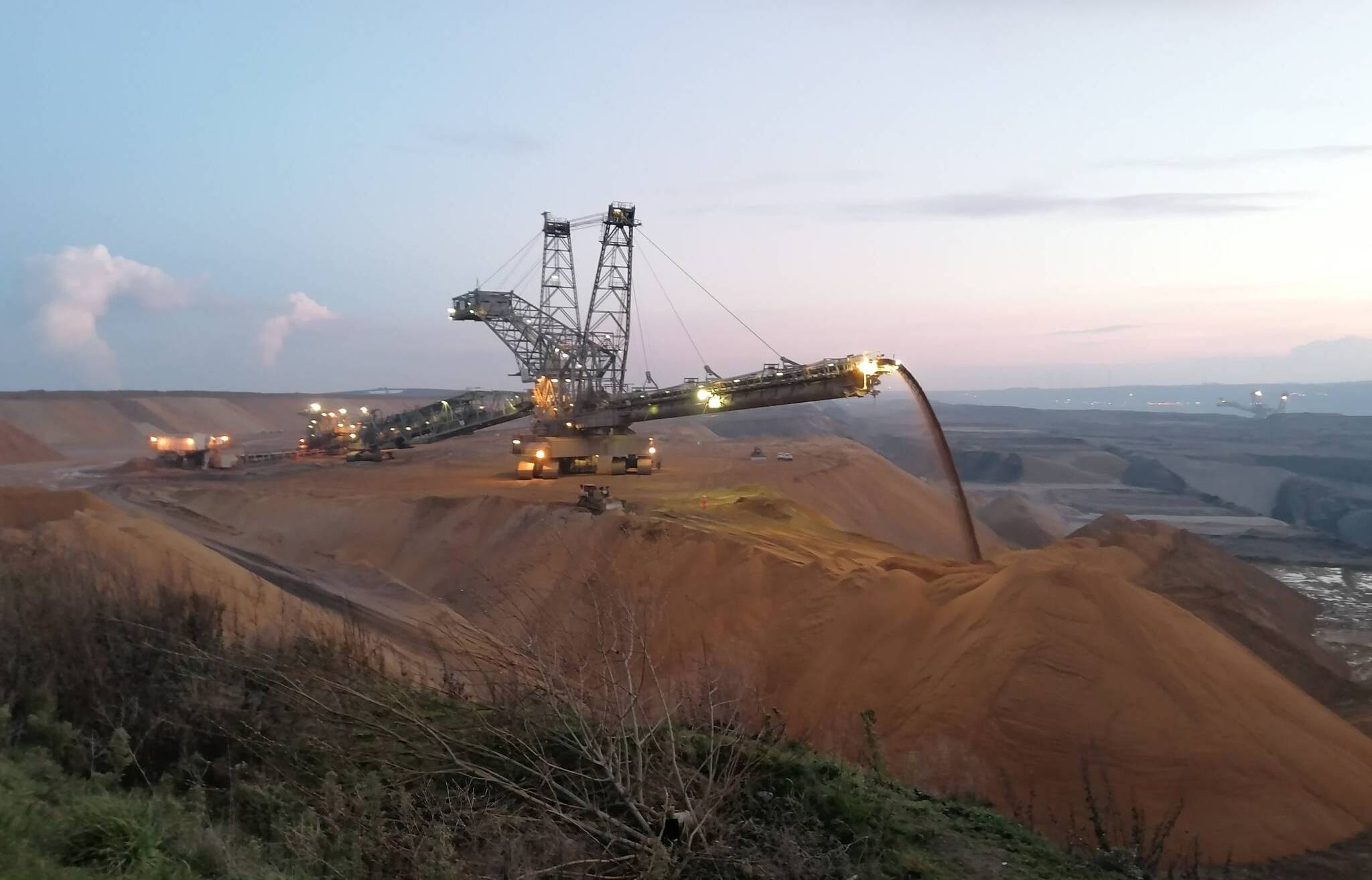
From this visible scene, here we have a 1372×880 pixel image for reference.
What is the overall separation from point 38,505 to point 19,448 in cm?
5499

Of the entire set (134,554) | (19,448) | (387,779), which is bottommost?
(387,779)

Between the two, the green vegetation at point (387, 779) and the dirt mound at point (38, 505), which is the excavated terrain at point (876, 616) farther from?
the green vegetation at point (387, 779)

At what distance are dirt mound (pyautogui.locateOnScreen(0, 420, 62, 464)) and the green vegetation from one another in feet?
222

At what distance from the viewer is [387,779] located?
8453mm

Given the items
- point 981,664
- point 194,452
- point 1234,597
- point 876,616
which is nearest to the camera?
point 981,664

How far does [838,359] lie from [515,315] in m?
26.8

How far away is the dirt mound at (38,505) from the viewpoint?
22.8 meters

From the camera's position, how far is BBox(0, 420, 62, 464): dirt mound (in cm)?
6607

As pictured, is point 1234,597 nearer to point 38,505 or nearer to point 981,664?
point 981,664

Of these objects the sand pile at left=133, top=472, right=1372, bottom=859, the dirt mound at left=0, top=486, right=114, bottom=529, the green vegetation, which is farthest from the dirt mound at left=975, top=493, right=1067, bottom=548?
the green vegetation

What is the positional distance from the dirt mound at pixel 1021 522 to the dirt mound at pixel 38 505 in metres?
46.4

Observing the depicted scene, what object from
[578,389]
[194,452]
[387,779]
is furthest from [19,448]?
[387,779]

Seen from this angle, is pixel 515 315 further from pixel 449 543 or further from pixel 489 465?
pixel 449 543

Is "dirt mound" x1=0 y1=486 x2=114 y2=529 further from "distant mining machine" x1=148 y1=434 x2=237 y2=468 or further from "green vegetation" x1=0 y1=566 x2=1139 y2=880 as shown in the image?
"distant mining machine" x1=148 y1=434 x2=237 y2=468
